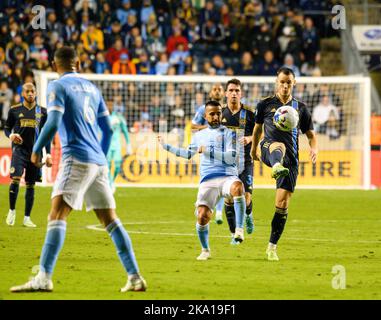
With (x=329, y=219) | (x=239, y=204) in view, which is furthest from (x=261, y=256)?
(x=329, y=219)

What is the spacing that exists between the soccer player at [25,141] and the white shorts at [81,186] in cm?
705

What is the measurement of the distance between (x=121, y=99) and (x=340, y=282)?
17615mm

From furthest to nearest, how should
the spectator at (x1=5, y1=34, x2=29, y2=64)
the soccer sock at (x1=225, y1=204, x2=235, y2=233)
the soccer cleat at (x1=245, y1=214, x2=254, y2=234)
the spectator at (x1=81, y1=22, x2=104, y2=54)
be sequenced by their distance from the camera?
the spectator at (x1=81, y1=22, x2=104, y2=54) < the spectator at (x1=5, y1=34, x2=29, y2=64) < the soccer cleat at (x1=245, y1=214, x2=254, y2=234) < the soccer sock at (x1=225, y1=204, x2=235, y2=233)

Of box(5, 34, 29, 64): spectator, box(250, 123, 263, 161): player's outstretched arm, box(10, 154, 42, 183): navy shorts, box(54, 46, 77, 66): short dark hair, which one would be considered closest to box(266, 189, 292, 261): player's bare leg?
box(250, 123, 263, 161): player's outstretched arm

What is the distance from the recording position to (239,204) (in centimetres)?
1270

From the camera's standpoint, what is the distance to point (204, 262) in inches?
460

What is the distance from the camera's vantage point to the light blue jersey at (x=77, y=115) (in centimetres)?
899

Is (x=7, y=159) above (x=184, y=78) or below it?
below

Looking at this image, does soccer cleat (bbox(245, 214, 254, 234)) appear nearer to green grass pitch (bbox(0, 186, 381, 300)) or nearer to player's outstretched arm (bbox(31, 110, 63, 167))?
green grass pitch (bbox(0, 186, 381, 300))

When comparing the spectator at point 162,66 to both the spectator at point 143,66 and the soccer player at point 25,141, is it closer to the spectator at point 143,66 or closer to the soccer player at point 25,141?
the spectator at point 143,66

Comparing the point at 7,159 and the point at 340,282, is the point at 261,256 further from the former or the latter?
the point at 7,159

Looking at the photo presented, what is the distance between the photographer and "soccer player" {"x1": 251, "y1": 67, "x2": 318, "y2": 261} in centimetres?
1192

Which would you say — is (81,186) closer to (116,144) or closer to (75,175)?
(75,175)

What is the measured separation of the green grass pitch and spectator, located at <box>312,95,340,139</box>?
19.8 ft
